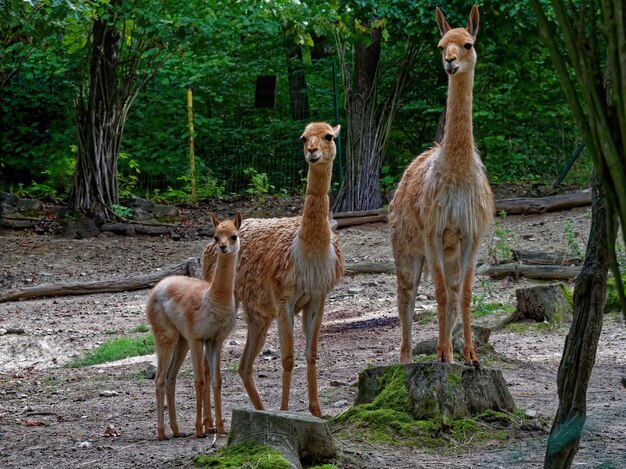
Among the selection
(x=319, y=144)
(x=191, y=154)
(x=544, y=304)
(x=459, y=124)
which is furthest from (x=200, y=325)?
(x=191, y=154)

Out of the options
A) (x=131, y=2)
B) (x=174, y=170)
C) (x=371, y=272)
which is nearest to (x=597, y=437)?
(x=371, y=272)

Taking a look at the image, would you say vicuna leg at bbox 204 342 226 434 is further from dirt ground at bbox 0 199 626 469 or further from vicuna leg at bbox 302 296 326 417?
vicuna leg at bbox 302 296 326 417

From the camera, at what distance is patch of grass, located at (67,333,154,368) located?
8422 millimetres

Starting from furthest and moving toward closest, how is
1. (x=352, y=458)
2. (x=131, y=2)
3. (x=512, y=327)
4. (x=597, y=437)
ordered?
(x=131, y=2) → (x=512, y=327) → (x=597, y=437) → (x=352, y=458)

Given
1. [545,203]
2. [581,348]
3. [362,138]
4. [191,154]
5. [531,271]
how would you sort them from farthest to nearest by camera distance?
[191,154], [362,138], [545,203], [531,271], [581,348]

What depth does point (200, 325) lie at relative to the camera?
584 centimetres

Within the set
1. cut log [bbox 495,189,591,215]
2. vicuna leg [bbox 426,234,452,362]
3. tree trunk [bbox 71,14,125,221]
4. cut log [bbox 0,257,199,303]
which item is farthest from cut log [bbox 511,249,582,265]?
tree trunk [bbox 71,14,125,221]

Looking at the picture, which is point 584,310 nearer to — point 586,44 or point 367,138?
point 586,44

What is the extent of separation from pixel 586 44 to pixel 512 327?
24.1 feet

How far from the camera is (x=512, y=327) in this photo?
8969 millimetres

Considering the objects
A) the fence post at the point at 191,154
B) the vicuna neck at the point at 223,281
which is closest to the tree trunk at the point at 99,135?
the fence post at the point at 191,154

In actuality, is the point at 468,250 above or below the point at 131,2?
below

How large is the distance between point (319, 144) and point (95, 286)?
587 cm

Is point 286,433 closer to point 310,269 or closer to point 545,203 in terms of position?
point 310,269
